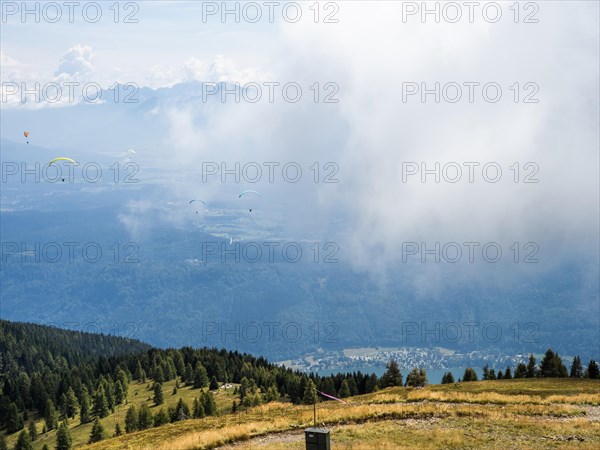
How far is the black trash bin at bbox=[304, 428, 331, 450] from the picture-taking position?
106ft

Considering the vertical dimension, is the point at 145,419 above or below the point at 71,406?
above

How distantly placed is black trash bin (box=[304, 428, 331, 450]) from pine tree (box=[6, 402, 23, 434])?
5189 inches

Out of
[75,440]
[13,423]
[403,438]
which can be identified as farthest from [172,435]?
[13,423]

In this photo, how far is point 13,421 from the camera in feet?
461

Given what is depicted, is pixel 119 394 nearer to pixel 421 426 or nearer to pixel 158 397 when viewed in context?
pixel 158 397

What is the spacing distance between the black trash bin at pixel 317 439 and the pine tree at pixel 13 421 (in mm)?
131812

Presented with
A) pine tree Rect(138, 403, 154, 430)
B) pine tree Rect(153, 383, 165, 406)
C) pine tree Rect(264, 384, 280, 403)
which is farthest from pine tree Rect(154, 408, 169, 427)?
pine tree Rect(153, 383, 165, 406)

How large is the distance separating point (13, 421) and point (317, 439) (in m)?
133

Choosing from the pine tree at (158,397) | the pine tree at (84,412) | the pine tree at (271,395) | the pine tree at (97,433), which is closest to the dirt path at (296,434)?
the pine tree at (271,395)

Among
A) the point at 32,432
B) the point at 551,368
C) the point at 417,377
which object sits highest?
the point at 417,377

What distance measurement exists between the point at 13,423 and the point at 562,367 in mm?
123233

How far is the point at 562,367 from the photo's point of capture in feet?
364

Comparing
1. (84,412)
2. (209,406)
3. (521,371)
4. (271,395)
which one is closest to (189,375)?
(84,412)

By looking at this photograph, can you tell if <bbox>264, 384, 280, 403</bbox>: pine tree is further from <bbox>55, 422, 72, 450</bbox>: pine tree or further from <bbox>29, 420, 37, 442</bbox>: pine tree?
<bbox>29, 420, 37, 442</bbox>: pine tree
